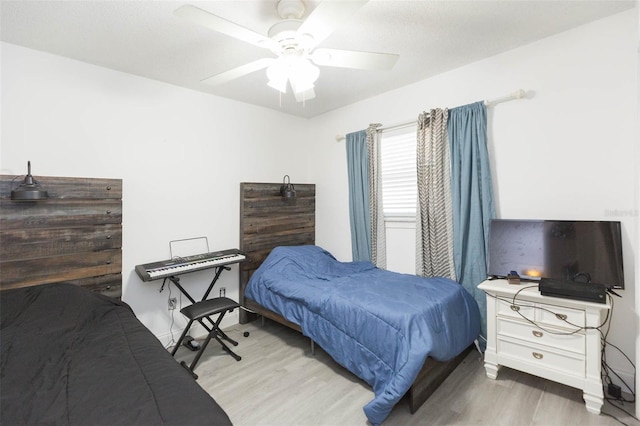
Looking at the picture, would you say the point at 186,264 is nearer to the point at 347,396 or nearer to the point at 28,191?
the point at 28,191

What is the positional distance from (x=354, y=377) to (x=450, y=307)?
921 millimetres

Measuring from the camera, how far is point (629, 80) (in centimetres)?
201

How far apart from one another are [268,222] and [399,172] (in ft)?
5.51

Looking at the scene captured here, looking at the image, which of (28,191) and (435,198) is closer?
(28,191)

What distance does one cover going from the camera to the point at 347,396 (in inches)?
82.0

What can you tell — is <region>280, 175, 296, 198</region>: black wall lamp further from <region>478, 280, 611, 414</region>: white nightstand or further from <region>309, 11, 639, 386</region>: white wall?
<region>478, 280, 611, 414</region>: white nightstand

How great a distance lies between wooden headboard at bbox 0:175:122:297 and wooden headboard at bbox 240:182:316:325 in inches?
48.4

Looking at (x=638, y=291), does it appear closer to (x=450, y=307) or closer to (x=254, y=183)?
(x=450, y=307)

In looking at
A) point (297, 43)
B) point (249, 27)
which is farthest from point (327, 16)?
point (249, 27)

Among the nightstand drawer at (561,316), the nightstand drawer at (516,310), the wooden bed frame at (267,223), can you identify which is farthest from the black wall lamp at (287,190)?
the nightstand drawer at (561,316)

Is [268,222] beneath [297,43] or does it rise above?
beneath

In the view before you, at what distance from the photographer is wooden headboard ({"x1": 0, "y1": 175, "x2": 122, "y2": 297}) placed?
219 cm

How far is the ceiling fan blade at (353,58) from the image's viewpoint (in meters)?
1.68

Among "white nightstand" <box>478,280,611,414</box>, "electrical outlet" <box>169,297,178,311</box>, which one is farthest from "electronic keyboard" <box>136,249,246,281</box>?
"white nightstand" <box>478,280,611,414</box>
